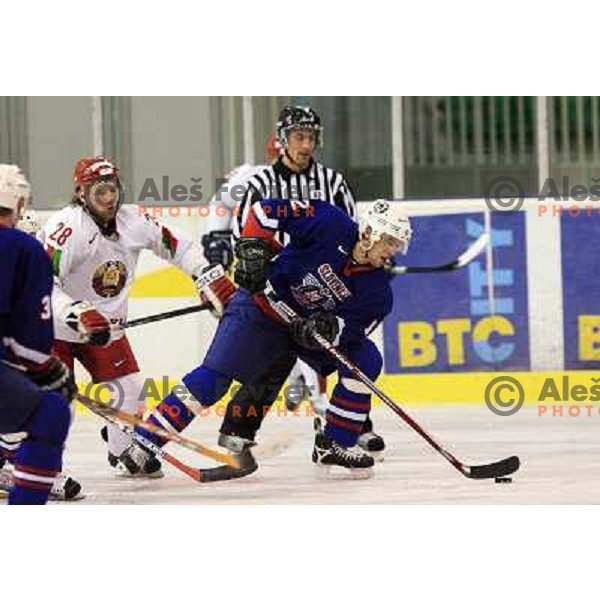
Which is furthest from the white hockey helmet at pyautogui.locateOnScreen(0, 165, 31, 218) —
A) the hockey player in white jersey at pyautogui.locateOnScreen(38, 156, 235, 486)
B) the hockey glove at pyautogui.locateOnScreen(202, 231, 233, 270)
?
the hockey glove at pyautogui.locateOnScreen(202, 231, 233, 270)

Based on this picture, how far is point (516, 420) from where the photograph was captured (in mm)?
7566

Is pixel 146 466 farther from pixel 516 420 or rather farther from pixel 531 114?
pixel 531 114

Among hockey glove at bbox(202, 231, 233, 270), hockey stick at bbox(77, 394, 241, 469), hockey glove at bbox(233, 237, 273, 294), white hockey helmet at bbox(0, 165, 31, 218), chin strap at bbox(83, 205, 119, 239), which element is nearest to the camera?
white hockey helmet at bbox(0, 165, 31, 218)

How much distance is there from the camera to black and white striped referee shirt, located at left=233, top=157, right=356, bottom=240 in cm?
646

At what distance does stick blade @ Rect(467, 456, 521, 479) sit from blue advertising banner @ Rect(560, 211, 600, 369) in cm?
269

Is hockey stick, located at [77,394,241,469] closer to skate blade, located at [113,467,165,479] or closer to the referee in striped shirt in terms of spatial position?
skate blade, located at [113,467,165,479]

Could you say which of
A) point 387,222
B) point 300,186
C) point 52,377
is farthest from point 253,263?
point 52,377

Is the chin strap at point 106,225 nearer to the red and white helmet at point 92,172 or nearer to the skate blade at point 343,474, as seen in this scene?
the red and white helmet at point 92,172

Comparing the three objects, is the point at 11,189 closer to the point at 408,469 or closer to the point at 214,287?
the point at 214,287

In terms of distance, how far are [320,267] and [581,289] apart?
2939 millimetres

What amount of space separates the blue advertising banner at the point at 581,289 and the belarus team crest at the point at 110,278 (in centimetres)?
296

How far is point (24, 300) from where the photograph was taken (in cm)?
428

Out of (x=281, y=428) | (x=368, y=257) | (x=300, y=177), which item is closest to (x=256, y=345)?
(x=368, y=257)

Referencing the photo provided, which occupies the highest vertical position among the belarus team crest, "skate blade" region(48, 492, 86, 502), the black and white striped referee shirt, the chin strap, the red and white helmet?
the red and white helmet
